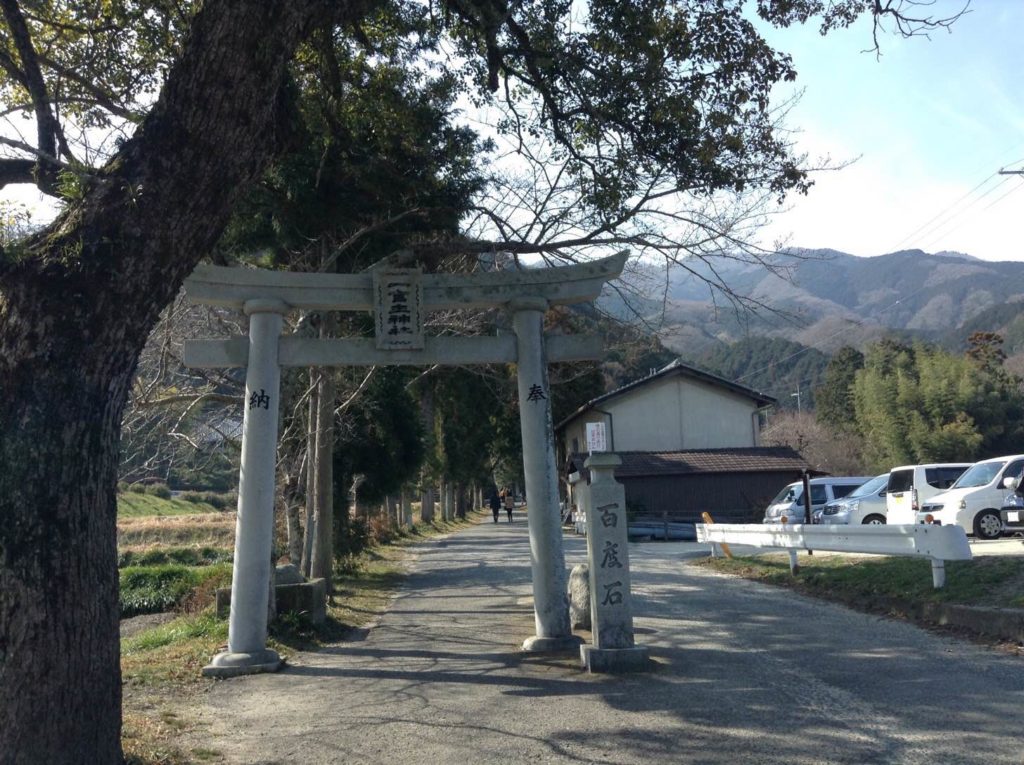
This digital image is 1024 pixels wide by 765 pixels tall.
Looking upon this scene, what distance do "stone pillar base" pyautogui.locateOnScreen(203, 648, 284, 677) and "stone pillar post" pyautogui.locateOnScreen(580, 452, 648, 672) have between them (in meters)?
3.07

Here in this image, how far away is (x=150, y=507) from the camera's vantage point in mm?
45688

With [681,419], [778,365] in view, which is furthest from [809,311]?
[778,365]

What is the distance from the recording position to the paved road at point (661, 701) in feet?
18.2

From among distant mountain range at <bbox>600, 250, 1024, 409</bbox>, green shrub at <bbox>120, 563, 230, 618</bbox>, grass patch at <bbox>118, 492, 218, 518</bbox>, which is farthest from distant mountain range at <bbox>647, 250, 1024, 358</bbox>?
grass patch at <bbox>118, 492, 218, 518</bbox>

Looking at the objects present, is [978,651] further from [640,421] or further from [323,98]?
[640,421]

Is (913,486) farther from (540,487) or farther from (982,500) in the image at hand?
(540,487)

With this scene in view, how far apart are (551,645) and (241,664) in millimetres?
3015

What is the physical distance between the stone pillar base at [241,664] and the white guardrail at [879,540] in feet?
23.7

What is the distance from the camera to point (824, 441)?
5841cm

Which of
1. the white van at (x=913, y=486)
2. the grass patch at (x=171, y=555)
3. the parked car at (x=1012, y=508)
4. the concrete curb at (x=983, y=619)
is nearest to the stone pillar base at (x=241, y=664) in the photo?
the concrete curb at (x=983, y=619)

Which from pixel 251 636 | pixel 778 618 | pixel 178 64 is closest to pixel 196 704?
pixel 251 636

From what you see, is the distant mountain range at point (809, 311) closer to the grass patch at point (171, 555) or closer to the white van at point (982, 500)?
the white van at point (982, 500)

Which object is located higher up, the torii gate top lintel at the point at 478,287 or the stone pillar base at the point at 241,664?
the torii gate top lintel at the point at 478,287

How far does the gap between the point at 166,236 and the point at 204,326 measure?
9.83 m
